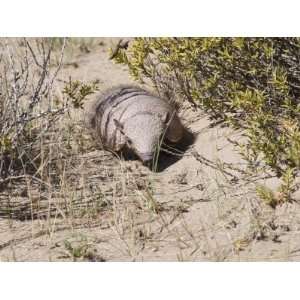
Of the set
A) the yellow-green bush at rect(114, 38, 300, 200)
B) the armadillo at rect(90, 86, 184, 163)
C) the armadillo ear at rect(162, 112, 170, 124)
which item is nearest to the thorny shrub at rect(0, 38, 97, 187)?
the armadillo at rect(90, 86, 184, 163)

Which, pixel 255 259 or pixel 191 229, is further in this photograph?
pixel 191 229

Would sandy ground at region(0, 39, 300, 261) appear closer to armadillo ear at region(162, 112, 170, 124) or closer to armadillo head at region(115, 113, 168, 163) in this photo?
armadillo head at region(115, 113, 168, 163)

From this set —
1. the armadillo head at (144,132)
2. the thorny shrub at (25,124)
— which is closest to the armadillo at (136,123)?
the armadillo head at (144,132)

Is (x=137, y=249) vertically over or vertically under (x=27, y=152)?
under

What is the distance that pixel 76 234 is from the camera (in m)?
4.21

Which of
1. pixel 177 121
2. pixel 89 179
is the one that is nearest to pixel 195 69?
pixel 177 121

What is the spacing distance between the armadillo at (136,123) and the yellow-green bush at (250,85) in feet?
0.86

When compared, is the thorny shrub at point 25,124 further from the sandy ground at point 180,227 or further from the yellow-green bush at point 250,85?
the yellow-green bush at point 250,85

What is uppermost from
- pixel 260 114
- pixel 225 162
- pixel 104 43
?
pixel 104 43

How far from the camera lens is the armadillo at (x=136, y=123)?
5359 mm

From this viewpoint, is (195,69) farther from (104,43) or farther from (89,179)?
(104,43)

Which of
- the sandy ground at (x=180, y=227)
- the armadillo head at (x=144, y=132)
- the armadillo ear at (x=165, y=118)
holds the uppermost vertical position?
the armadillo ear at (x=165, y=118)

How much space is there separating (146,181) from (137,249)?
3.51ft

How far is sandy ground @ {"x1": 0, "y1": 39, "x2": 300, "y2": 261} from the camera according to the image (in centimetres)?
396
